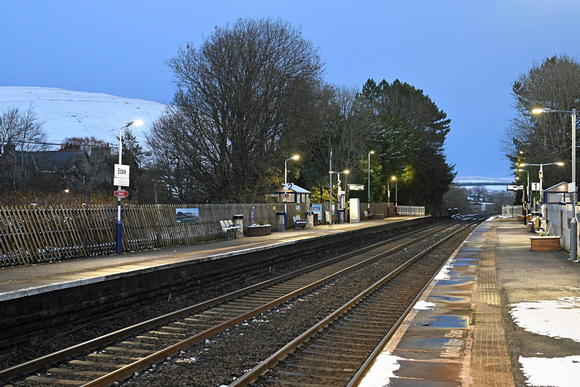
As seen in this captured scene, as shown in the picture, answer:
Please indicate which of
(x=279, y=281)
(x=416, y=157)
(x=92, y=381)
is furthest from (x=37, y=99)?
(x=92, y=381)

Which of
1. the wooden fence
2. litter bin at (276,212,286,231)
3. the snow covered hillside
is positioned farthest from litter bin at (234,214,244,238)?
the snow covered hillside

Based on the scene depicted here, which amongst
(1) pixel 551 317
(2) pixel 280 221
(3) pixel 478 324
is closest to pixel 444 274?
(1) pixel 551 317

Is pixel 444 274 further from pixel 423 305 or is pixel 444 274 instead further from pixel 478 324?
pixel 478 324

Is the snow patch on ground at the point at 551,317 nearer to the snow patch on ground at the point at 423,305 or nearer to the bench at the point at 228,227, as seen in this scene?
the snow patch on ground at the point at 423,305

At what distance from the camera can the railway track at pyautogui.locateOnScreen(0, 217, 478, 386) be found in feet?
26.5

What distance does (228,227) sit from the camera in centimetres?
3084

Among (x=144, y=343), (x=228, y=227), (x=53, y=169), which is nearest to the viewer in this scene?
(x=144, y=343)

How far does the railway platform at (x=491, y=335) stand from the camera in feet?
24.7

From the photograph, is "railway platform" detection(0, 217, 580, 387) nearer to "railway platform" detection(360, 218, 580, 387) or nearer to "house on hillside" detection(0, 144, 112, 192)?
"railway platform" detection(360, 218, 580, 387)

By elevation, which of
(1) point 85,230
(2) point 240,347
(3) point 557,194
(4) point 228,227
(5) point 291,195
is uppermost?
(5) point 291,195

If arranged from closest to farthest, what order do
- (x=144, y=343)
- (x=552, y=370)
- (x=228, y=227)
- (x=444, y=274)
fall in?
(x=552, y=370) → (x=144, y=343) → (x=444, y=274) → (x=228, y=227)

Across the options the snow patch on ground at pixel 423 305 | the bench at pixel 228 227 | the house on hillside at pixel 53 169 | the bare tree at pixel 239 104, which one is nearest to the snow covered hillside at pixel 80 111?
the house on hillside at pixel 53 169

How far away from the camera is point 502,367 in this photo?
7812 millimetres

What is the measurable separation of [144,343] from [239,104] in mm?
32925
